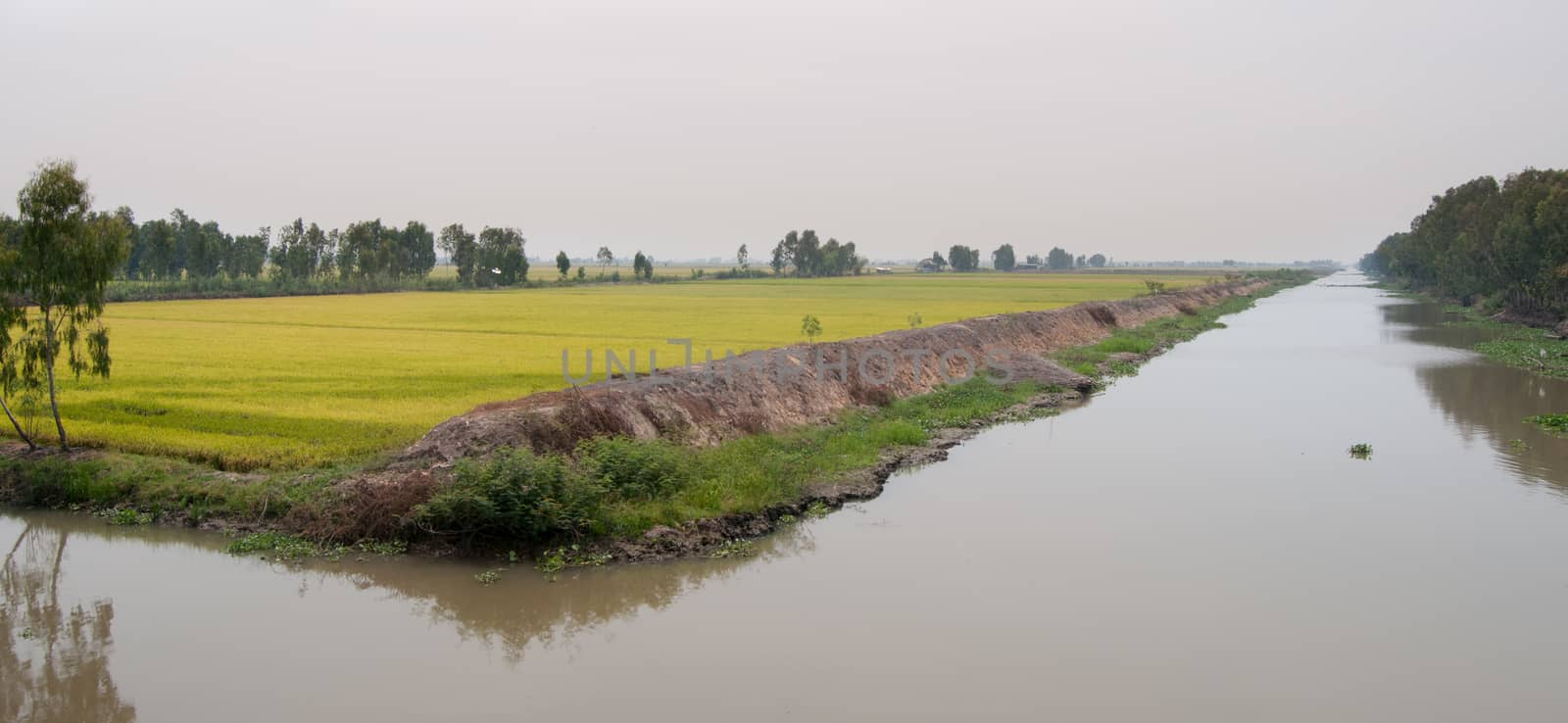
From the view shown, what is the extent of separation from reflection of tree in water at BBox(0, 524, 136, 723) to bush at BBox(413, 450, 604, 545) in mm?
3063

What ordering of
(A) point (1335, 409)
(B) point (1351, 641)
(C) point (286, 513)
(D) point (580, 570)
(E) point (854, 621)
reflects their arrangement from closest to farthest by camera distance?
(B) point (1351, 641) → (E) point (854, 621) → (D) point (580, 570) → (C) point (286, 513) → (A) point (1335, 409)

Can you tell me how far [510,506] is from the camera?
10289 mm

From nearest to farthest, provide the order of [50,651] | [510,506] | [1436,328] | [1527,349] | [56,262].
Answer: [50,651], [510,506], [56,262], [1527,349], [1436,328]

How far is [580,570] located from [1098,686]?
5251mm

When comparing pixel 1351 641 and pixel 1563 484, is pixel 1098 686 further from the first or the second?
pixel 1563 484

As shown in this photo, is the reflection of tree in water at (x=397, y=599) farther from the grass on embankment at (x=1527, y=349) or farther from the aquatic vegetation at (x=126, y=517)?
the grass on embankment at (x=1527, y=349)

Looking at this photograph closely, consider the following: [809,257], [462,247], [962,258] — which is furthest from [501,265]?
[962,258]

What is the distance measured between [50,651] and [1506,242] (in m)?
53.7

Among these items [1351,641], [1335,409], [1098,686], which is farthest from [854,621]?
[1335,409]

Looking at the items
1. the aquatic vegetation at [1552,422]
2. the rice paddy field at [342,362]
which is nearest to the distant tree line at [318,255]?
the rice paddy field at [342,362]

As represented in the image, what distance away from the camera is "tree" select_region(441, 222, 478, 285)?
96062 millimetres

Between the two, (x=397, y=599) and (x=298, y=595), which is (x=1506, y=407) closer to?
(x=397, y=599)

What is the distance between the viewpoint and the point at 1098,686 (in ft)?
23.6

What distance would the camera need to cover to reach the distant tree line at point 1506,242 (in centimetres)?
3815
